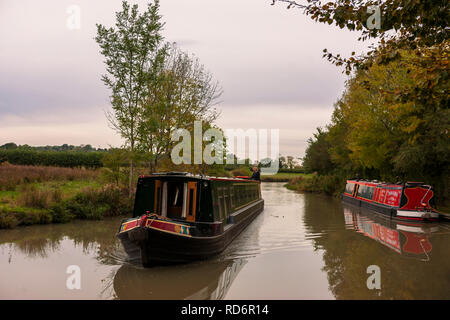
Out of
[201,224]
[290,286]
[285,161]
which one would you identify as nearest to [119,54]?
[201,224]

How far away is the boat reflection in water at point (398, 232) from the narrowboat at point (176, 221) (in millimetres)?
4546

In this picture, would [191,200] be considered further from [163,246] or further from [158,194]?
[163,246]

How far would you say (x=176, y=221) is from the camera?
8.05 meters

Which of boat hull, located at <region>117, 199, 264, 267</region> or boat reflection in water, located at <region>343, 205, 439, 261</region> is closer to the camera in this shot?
boat hull, located at <region>117, 199, 264, 267</region>

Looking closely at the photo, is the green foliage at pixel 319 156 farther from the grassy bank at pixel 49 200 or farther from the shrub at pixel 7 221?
the shrub at pixel 7 221

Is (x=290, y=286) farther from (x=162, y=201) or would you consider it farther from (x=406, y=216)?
(x=406, y=216)

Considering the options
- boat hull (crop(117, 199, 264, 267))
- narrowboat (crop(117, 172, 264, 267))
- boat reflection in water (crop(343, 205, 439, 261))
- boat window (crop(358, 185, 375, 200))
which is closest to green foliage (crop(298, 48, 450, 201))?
boat window (crop(358, 185, 375, 200))

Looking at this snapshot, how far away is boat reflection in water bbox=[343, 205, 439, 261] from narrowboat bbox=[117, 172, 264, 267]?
179 inches

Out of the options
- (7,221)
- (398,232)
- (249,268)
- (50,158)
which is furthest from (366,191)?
(50,158)

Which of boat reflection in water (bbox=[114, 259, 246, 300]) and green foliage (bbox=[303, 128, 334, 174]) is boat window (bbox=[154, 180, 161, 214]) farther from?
green foliage (bbox=[303, 128, 334, 174])

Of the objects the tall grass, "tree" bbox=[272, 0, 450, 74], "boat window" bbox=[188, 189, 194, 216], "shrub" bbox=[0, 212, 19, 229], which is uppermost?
"tree" bbox=[272, 0, 450, 74]

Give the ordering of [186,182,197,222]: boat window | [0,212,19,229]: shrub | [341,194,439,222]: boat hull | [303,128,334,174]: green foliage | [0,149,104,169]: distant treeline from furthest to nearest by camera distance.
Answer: [303,128,334,174]: green foliage, [0,149,104,169]: distant treeline, [341,194,439,222]: boat hull, [0,212,19,229]: shrub, [186,182,197,222]: boat window

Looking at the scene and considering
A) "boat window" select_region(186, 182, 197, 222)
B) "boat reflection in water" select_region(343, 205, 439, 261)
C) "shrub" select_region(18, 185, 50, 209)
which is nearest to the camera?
"boat window" select_region(186, 182, 197, 222)

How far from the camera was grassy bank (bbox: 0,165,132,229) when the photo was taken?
12125 mm
